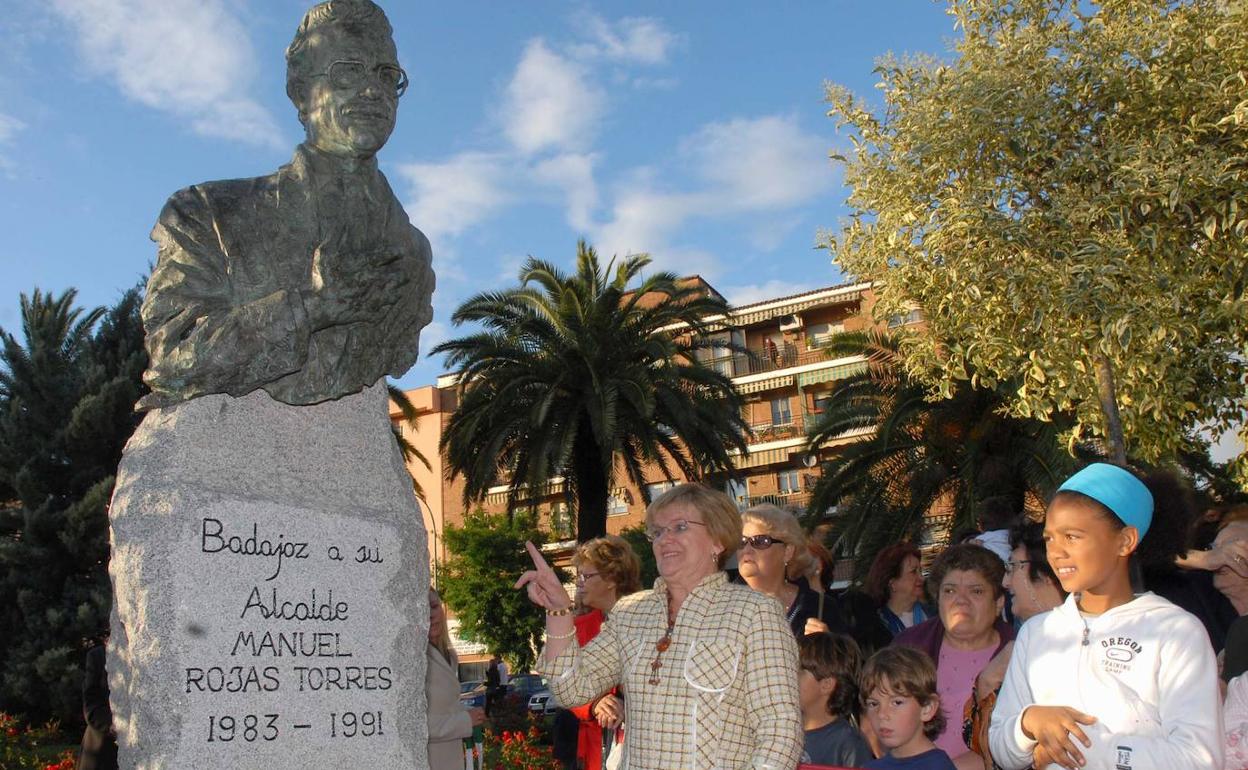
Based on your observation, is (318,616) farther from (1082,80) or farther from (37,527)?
(37,527)

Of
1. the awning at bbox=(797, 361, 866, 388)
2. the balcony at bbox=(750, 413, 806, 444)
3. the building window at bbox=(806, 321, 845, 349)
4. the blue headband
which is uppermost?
the building window at bbox=(806, 321, 845, 349)

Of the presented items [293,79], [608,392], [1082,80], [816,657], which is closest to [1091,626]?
[816,657]

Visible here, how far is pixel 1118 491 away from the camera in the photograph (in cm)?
319

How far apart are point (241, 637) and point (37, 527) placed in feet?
76.0

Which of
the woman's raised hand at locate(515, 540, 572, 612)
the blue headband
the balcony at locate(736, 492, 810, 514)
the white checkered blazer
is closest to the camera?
the blue headband

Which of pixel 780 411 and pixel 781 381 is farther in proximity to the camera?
pixel 780 411

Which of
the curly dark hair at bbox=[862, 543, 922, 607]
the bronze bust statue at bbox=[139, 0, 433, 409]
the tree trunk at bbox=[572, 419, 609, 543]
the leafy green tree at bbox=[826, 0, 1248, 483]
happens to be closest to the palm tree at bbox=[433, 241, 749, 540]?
the tree trunk at bbox=[572, 419, 609, 543]

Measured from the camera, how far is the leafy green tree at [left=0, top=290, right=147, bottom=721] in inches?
877

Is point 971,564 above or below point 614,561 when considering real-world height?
below

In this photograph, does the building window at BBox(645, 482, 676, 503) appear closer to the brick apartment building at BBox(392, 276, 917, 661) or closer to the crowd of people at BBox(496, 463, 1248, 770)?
the brick apartment building at BBox(392, 276, 917, 661)

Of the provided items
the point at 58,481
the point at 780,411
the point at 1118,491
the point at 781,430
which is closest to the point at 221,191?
the point at 1118,491

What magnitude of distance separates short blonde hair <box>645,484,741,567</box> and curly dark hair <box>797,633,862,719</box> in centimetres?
83

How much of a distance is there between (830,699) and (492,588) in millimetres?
39278

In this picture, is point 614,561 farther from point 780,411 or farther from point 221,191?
point 780,411
